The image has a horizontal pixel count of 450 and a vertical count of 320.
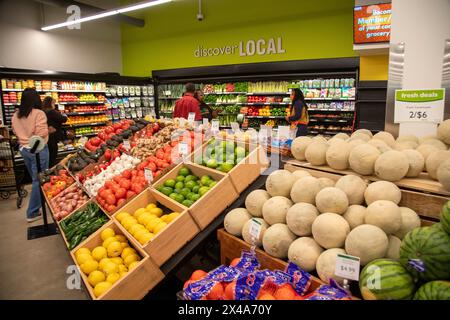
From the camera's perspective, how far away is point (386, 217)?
1546 mm

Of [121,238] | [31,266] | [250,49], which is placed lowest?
[31,266]

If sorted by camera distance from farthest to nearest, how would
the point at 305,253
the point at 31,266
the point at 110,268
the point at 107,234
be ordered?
the point at 31,266, the point at 107,234, the point at 110,268, the point at 305,253

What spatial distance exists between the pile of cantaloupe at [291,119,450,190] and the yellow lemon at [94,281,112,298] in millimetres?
1542

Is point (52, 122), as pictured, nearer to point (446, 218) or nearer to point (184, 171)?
point (184, 171)

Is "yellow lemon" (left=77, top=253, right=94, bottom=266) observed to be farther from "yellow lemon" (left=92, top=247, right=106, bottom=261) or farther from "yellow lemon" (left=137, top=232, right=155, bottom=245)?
"yellow lemon" (left=137, top=232, right=155, bottom=245)

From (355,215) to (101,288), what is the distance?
1564mm

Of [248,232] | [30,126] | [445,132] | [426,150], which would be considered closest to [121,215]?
[248,232]

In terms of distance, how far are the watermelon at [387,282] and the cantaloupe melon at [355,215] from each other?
31 centimetres


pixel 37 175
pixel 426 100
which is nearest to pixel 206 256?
pixel 426 100

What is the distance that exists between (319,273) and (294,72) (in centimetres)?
622

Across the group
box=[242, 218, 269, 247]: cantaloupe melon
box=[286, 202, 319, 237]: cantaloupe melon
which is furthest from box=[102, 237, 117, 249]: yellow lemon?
box=[286, 202, 319, 237]: cantaloupe melon

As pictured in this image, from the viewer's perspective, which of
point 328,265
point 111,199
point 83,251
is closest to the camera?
point 328,265

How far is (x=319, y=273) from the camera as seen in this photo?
157cm
